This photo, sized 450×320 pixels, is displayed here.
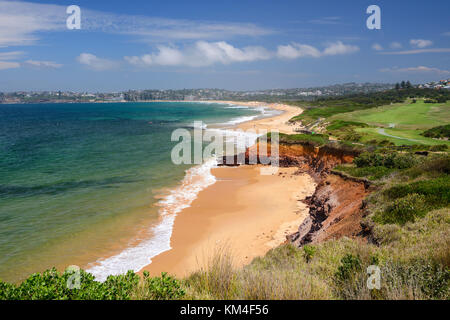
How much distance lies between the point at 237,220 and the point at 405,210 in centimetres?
908

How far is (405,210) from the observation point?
28.7 ft

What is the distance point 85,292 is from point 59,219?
44.1ft

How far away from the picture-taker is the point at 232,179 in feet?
82.3

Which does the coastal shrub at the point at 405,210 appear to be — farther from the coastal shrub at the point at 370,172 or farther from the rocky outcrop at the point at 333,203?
the coastal shrub at the point at 370,172

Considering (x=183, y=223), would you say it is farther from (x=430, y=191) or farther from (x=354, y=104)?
(x=354, y=104)

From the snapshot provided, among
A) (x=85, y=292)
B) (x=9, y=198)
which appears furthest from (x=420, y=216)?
(x=9, y=198)

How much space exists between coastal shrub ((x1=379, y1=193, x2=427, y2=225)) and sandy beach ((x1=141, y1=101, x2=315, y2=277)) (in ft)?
16.2

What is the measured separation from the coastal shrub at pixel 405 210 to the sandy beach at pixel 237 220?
4.93 meters

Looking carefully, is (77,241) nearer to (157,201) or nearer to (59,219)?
(59,219)

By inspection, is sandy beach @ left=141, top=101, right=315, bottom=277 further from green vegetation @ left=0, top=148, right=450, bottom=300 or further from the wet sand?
green vegetation @ left=0, top=148, right=450, bottom=300

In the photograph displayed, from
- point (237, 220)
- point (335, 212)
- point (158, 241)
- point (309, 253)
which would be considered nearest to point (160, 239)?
point (158, 241)

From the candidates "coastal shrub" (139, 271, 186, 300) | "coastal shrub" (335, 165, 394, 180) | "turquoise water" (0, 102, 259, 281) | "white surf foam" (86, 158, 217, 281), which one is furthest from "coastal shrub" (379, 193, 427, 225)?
"turquoise water" (0, 102, 259, 281)

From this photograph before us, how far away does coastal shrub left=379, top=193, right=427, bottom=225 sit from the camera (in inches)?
333

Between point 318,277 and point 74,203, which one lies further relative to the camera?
point 74,203
